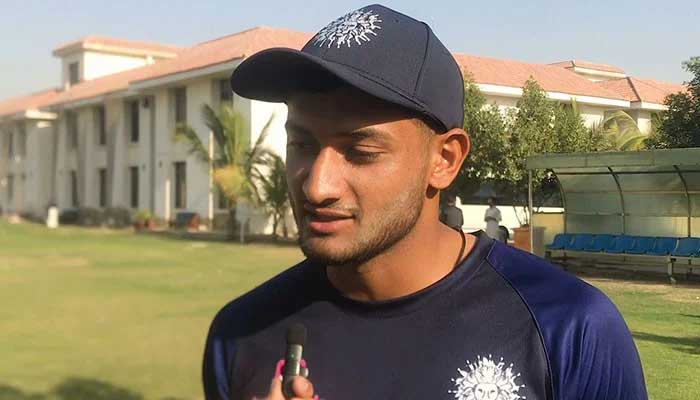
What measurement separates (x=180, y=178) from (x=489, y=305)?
720 inches

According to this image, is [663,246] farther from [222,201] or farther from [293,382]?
[222,201]

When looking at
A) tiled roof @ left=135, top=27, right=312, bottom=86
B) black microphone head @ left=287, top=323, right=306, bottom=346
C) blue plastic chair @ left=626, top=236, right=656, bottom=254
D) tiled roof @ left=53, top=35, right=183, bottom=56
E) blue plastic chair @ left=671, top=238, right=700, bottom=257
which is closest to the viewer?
black microphone head @ left=287, top=323, right=306, bottom=346

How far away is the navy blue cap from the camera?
4.18 feet

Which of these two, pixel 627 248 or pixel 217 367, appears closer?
pixel 217 367

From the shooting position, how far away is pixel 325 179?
1312 mm

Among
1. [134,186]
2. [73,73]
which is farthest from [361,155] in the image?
[134,186]

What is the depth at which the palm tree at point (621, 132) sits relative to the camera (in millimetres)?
2164

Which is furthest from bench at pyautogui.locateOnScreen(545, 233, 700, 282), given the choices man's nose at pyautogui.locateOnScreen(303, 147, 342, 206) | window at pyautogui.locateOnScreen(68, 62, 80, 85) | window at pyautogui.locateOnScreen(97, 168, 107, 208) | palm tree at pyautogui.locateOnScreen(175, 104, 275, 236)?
window at pyautogui.locateOnScreen(97, 168, 107, 208)

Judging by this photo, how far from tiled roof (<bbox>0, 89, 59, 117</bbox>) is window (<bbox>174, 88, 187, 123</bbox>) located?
3.06 metres

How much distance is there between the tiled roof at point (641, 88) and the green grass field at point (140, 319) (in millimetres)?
525

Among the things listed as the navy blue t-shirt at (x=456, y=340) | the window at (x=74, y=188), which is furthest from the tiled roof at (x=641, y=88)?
the window at (x=74, y=188)

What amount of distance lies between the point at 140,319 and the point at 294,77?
6.89m

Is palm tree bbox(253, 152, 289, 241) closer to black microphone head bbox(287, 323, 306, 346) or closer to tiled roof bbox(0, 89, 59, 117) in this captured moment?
tiled roof bbox(0, 89, 59, 117)

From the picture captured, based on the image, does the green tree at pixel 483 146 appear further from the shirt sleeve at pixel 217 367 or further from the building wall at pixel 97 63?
the building wall at pixel 97 63
